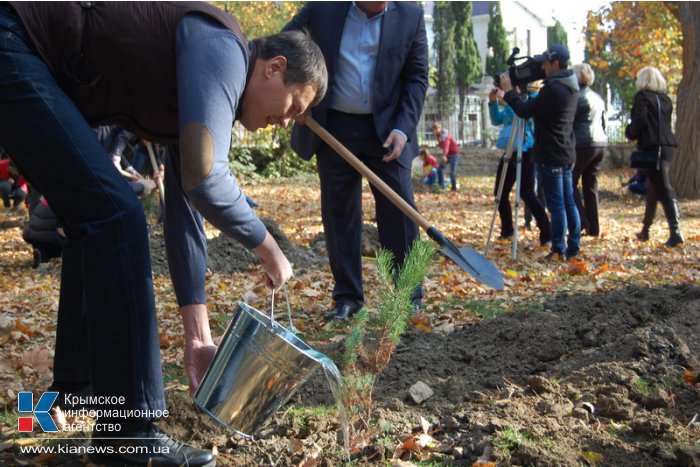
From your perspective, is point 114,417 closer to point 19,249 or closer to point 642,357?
point 642,357

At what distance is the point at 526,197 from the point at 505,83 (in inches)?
61.3

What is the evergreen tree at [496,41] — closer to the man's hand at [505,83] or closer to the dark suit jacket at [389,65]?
the man's hand at [505,83]

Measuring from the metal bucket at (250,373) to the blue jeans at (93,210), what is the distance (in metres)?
0.25

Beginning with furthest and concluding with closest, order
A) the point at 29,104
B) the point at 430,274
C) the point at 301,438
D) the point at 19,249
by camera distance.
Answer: the point at 19,249
the point at 430,274
the point at 301,438
the point at 29,104

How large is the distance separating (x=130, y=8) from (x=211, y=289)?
406cm

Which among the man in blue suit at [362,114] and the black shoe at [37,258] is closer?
the man in blue suit at [362,114]

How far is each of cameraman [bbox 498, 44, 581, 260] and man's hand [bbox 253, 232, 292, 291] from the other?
18.0 ft

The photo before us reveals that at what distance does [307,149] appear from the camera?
197 inches

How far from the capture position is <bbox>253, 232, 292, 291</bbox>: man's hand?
258 cm

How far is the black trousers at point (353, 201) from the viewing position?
5.02 m

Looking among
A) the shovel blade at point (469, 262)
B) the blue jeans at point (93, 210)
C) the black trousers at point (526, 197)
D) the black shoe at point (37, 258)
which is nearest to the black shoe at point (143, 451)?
the blue jeans at point (93, 210)

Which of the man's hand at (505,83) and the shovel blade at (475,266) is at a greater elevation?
the man's hand at (505,83)

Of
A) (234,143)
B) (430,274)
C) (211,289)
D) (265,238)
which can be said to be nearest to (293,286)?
(211,289)

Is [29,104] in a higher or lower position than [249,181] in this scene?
higher
